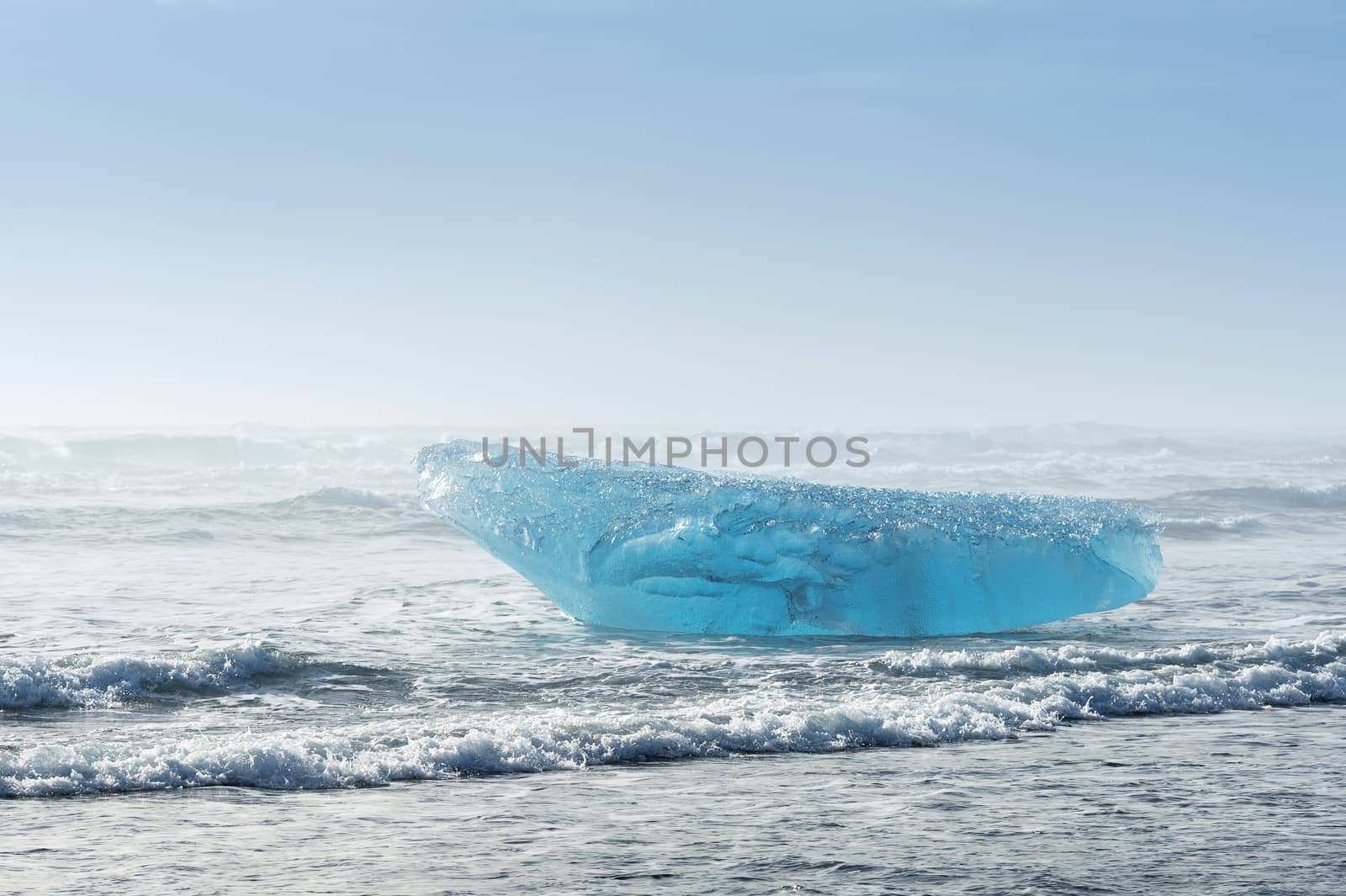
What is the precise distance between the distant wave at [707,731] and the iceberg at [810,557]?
1003mm

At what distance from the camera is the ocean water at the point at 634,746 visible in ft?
13.4

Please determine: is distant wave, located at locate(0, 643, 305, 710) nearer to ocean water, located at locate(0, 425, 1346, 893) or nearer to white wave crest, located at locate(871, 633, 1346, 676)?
ocean water, located at locate(0, 425, 1346, 893)

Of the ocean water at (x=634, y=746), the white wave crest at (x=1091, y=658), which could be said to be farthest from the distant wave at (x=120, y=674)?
the white wave crest at (x=1091, y=658)

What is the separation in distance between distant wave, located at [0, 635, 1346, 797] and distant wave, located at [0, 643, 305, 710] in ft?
4.27

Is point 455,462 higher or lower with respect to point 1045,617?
higher

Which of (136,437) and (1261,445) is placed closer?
(136,437)

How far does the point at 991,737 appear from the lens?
605 cm

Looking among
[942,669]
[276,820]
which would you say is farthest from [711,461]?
[276,820]

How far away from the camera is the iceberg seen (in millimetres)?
8703

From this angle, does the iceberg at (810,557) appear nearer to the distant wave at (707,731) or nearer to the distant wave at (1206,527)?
the distant wave at (707,731)

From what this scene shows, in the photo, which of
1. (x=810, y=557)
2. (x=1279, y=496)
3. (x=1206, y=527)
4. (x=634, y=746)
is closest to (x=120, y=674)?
(x=634, y=746)

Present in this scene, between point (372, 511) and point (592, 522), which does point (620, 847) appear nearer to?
point (592, 522)

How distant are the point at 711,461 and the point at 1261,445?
24.3m

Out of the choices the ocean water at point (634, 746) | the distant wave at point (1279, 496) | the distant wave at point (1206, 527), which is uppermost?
the distant wave at point (1279, 496)
